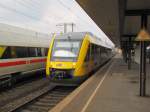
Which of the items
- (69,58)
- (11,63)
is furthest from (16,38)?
(69,58)

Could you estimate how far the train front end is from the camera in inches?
608

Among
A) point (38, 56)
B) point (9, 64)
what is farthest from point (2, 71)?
point (38, 56)

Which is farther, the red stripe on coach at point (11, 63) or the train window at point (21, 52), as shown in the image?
the train window at point (21, 52)

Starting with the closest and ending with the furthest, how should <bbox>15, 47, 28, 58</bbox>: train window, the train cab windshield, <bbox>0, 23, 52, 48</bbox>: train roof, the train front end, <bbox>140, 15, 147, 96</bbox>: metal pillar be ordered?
<bbox>140, 15, 147, 96</bbox>: metal pillar
the train front end
<bbox>0, 23, 52, 48</bbox>: train roof
the train cab windshield
<bbox>15, 47, 28, 58</bbox>: train window

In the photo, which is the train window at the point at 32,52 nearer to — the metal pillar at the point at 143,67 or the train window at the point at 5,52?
the train window at the point at 5,52

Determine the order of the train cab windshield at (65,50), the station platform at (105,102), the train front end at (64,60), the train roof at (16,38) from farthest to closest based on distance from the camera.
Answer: the train cab windshield at (65,50) → the train roof at (16,38) → the train front end at (64,60) → the station platform at (105,102)

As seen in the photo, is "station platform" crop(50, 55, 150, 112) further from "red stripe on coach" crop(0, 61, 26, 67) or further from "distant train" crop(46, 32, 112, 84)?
"red stripe on coach" crop(0, 61, 26, 67)

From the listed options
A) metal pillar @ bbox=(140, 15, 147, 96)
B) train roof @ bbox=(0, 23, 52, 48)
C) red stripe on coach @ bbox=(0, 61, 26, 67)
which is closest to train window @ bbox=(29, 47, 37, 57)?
train roof @ bbox=(0, 23, 52, 48)

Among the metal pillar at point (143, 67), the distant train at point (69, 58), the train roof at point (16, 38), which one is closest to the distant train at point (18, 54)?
the train roof at point (16, 38)

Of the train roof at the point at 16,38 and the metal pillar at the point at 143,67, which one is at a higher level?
the train roof at the point at 16,38

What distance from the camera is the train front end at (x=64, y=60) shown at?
50.7 feet

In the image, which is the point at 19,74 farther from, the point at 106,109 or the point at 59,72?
the point at 106,109

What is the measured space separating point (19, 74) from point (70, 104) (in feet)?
28.4

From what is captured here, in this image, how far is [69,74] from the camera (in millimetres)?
15516
